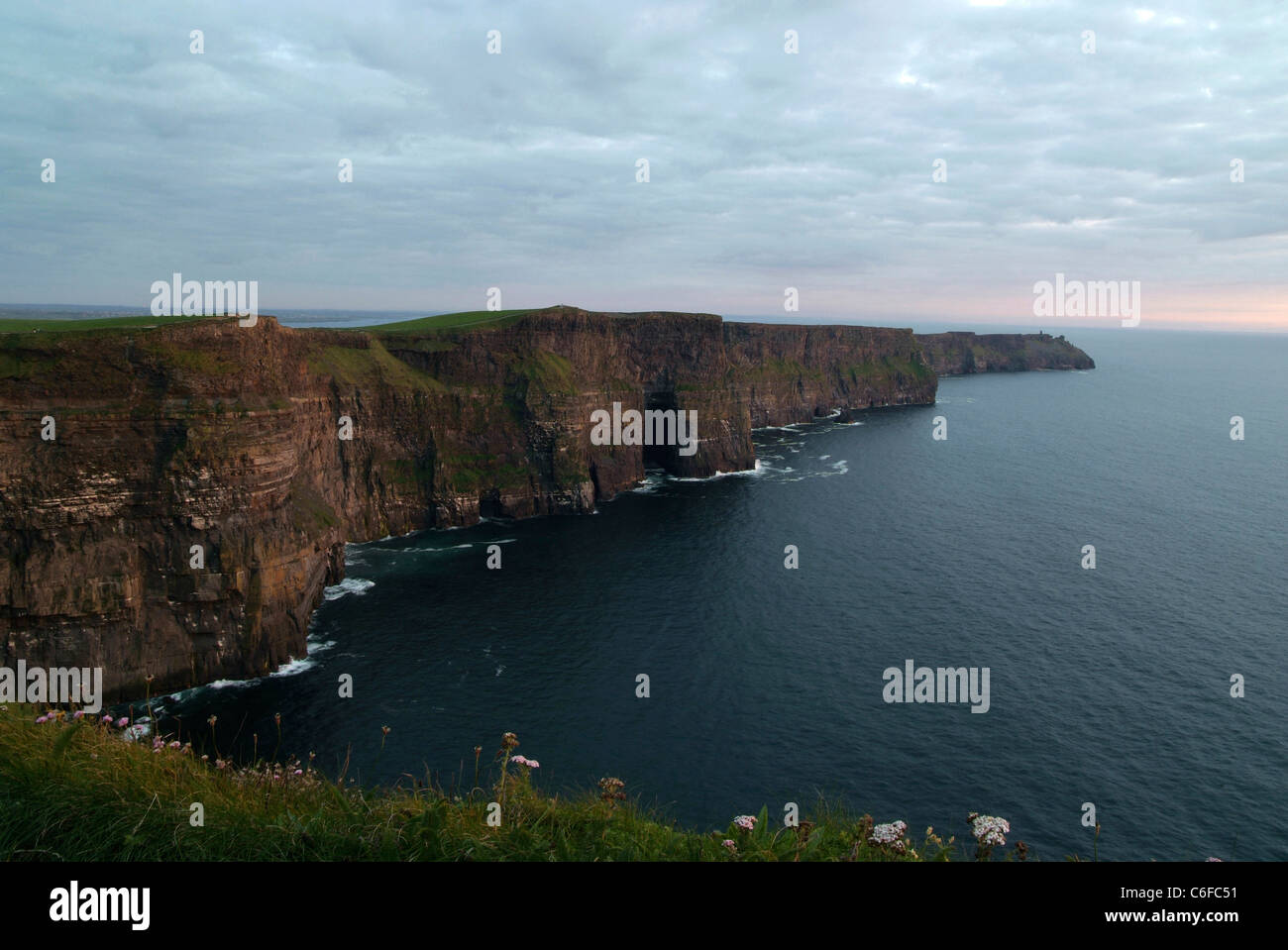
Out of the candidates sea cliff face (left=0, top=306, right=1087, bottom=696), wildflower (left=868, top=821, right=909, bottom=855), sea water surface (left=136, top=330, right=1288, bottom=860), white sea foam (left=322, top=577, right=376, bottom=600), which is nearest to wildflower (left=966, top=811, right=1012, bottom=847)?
wildflower (left=868, top=821, right=909, bottom=855)

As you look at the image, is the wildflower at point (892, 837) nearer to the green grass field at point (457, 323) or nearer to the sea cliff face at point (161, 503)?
the sea cliff face at point (161, 503)

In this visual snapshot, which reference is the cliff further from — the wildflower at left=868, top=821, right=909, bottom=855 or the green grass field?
the wildflower at left=868, top=821, right=909, bottom=855

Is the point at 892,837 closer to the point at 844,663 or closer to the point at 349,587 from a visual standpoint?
the point at 844,663

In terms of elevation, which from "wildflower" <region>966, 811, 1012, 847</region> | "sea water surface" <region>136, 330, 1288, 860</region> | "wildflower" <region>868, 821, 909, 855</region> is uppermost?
"wildflower" <region>966, 811, 1012, 847</region>

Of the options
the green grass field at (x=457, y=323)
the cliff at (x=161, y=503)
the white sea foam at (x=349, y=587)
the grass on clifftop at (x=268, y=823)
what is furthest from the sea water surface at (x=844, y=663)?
the green grass field at (x=457, y=323)

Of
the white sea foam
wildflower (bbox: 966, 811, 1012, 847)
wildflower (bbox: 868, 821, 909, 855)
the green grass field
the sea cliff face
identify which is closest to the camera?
wildflower (bbox: 966, 811, 1012, 847)

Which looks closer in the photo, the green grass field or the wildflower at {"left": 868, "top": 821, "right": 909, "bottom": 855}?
the wildflower at {"left": 868, "top": 821, "right": 909, "bottom": 855}

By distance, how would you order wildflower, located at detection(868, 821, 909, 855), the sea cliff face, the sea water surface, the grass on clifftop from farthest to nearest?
the sea cliff face < the sea water surface < wildflower, located at detection(868, 821, 909, 855) < the grass on clifftop
